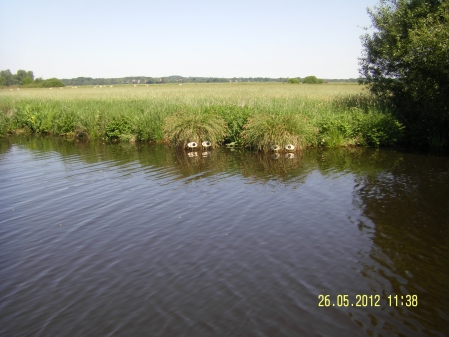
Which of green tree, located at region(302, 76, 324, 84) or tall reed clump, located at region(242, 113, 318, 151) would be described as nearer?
tall reed clump, located at region(242, 113, 318, 151)

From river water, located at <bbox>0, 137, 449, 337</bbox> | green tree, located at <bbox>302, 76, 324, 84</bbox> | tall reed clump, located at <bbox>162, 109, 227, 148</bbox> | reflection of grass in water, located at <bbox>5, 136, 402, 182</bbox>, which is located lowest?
reflection of grass in water, located at <bbox>5, 136, 402, 182</bbox>

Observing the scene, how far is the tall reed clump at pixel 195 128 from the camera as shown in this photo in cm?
2084

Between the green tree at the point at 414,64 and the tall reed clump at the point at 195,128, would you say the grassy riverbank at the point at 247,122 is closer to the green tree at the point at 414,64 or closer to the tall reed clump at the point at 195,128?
the tall reed clump at the point at 195,128

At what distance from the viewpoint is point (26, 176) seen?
15.2m

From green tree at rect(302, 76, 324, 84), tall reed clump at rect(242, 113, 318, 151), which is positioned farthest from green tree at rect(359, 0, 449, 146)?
green tree at rect(302, 76, 324, 84)

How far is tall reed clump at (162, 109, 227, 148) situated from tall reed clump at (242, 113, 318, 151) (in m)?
1.81

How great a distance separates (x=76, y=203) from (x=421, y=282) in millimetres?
8922

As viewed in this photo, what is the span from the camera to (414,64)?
18.6 m

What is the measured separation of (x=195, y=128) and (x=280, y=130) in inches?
175

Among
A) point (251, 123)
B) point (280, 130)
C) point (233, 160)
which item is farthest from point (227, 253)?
point (251, 123)

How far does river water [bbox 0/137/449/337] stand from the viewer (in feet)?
19.6

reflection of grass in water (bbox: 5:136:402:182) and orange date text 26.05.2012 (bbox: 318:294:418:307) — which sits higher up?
orange date text 26.05.2012 (bbox: 318:294:418:307)

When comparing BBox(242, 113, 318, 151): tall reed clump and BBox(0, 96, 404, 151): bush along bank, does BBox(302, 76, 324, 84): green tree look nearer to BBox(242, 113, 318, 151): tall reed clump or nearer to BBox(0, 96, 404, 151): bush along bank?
BBox(0, 96, 404, 151): bush along bank

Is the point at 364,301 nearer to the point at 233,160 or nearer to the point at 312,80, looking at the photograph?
the point at 233,160
